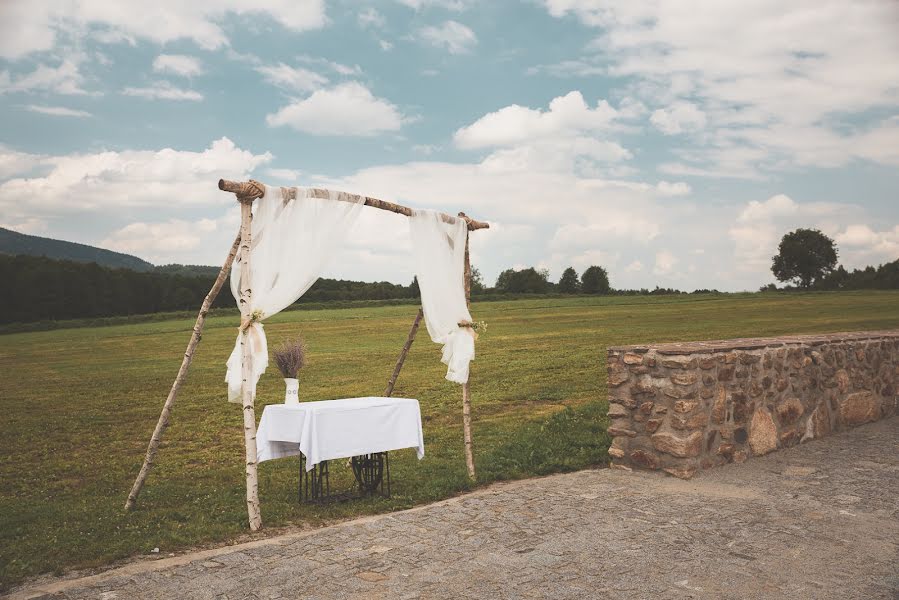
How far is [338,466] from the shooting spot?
995 centimetres

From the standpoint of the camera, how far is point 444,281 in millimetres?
8930

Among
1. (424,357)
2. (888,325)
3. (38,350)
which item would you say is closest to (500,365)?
(424,357)

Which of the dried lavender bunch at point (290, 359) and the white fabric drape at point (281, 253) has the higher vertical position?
the white fabric drape at point (281, 253)

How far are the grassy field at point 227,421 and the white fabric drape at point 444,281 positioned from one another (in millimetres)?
1503

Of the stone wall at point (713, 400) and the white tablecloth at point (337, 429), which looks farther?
the stone wall at point (713, 400)

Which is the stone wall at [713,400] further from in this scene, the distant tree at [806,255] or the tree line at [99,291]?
the distant tree at [806,255]

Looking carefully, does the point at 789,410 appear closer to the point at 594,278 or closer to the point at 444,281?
the point at 444,281

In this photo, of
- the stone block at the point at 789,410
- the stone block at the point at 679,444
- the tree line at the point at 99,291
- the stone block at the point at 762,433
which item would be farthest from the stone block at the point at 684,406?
the tree line at the point at 99,291

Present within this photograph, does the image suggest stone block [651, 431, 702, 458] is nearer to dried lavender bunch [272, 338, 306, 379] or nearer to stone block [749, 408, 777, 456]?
stone block [749, 408, 777, 456]

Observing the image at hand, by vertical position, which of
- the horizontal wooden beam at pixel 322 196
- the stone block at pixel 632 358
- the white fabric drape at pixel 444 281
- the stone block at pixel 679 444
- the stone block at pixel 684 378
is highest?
the horizontal wooden beam at pixel 322 196

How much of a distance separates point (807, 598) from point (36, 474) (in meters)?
9.92

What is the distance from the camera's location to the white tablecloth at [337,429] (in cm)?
725

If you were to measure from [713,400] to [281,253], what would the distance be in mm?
5068

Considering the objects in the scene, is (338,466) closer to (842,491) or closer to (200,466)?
(200,466)
